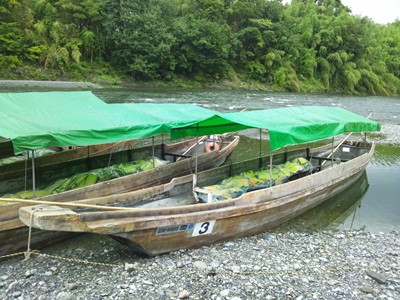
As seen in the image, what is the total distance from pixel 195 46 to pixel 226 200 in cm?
4780

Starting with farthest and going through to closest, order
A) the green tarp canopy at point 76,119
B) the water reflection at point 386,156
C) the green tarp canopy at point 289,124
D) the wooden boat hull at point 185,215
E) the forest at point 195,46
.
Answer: the forest at point 195,46
the water reflection at point 386,156
the green tarp canopy at point 289,124
the green tarp canopy at point 76,119
the wooden boat hull at point 185,215

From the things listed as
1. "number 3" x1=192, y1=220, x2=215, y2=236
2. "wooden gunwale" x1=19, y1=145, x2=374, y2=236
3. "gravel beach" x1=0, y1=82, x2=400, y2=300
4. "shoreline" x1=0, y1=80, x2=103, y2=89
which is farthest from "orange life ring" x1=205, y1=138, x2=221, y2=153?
"shoreline" x1=0, y1=80, x2=103, y2=89

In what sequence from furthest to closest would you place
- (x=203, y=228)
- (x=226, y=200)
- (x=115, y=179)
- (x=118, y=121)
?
(x=115, y=179)
(x=118, y=121)
(x=226, y=200)
(x=203, y=228)

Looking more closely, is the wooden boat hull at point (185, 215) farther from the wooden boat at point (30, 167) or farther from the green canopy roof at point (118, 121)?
the wooden boat at point (30, 167)

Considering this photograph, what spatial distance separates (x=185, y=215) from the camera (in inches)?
274

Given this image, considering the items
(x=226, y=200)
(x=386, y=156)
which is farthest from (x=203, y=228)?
(x=386, y=156)

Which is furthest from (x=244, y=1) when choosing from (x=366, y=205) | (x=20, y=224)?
(x=20, y=224)

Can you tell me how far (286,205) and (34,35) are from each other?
44468 mm

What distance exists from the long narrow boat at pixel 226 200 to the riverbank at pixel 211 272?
49cm

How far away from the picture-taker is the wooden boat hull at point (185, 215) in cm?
591

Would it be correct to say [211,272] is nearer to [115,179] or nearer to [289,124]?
[115,179]

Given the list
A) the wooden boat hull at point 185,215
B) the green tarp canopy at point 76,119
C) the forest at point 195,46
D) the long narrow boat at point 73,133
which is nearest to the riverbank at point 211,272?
the wooden boat hull at point 185,215

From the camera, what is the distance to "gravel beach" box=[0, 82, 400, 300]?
5.97m

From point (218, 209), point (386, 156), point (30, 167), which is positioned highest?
point (30, 167)
